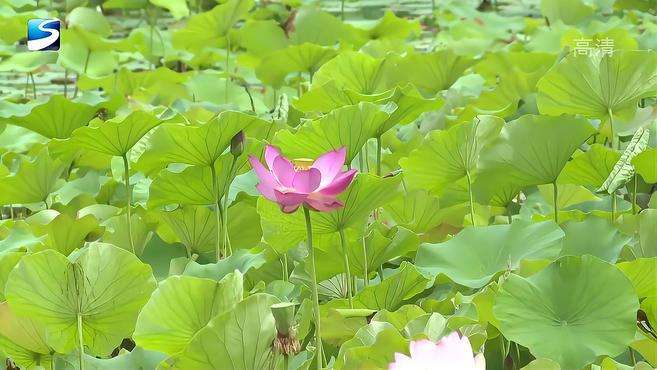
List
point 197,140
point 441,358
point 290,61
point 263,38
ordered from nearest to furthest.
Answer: point 441,358
point 197,140
point 290,61
point 263,38

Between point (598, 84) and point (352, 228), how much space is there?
1.45 feet

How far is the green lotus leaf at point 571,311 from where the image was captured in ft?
3.34

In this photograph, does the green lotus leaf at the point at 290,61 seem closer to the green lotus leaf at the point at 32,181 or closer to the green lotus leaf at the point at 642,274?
the green lotus leaf at the point at 32,181

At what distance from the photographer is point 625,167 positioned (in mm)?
1321

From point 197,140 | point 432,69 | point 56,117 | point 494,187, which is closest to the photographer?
point 197,140

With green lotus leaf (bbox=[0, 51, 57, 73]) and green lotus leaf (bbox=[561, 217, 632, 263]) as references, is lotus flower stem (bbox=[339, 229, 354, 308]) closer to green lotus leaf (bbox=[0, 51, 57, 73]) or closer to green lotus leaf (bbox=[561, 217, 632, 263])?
green lotus leaf (bbox=[561, 217, 632, 263])

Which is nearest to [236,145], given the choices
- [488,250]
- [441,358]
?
[488,250]

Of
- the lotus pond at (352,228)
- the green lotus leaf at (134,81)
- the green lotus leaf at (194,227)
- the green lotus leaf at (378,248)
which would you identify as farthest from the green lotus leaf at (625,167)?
the green lotus leaf at (134,81)

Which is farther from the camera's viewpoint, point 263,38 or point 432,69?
point 263,38

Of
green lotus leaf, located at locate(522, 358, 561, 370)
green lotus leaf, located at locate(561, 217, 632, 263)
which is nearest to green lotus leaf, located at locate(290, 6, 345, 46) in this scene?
green lotus leaf, located at locate(561, 217, 632, 263)

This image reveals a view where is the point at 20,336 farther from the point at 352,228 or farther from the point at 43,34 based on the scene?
the point at 43,34

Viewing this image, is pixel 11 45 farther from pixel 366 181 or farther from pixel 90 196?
pixel 366 181

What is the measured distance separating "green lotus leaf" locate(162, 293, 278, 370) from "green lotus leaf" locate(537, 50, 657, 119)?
68 cm

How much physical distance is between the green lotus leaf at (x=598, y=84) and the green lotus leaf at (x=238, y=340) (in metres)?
0.68
